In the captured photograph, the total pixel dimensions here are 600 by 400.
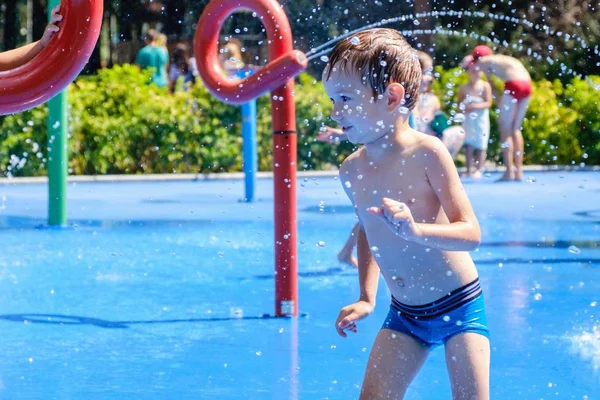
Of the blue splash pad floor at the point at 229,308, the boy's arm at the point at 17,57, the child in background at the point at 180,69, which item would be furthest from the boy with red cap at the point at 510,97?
the boy's arm at the point at 17,57

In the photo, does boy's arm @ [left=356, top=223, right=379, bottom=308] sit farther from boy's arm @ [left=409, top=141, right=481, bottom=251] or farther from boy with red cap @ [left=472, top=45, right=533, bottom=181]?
boy with red cap @ [left=472, top=45, right=533, bottom=181]

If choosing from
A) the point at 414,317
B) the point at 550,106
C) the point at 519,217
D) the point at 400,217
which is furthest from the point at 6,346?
the point at 550,106

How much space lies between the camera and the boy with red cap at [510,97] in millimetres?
13508

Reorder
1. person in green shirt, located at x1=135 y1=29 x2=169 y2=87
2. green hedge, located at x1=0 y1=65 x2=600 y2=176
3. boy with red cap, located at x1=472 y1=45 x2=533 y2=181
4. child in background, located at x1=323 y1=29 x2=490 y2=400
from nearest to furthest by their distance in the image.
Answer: child in background, located at x1=323 y1=29 x2=490 y2=400, boy with red cap, located at x1=472 y1=45 x2=533 y2=181, green hedge, located at x1=0 y1=65 x2=600 y2=176, person in green shirt, located at x1=135 y1=29 x2=169 y2=87

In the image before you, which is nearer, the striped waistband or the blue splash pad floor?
the striped waistband

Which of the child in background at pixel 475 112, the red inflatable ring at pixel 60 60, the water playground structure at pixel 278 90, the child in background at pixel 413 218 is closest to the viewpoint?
the child in background at pixel 413 218

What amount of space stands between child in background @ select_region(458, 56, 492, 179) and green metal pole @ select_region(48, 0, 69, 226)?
6.10m

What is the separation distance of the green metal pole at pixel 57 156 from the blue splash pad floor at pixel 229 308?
9.3 inches

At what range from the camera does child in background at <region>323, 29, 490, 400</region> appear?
128 inches

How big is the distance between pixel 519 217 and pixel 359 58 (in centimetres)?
769

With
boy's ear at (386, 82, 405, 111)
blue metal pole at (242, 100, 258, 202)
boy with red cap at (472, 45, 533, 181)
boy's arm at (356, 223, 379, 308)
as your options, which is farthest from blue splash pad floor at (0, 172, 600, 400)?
boy with red cap at (472, 45, 533, 181)

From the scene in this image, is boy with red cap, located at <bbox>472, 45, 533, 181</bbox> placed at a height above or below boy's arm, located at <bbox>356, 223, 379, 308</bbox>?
above

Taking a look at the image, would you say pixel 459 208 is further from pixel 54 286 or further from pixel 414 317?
pixel 54 286

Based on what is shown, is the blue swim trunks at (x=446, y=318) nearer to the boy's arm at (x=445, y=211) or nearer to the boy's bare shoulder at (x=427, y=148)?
the boy's arm at (x=445, y=211)
